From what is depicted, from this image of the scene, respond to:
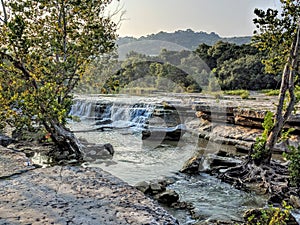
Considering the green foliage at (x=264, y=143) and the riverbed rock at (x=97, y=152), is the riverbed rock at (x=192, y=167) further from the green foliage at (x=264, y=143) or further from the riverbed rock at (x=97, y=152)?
the riverbed rock at (x=97, y=152)

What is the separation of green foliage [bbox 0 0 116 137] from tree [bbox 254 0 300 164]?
367 centimetres

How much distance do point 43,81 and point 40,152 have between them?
6.55 ft

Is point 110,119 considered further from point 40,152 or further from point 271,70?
point 271,70

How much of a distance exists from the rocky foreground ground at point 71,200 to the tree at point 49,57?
288 cm

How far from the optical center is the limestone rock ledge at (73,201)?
9.13 ft

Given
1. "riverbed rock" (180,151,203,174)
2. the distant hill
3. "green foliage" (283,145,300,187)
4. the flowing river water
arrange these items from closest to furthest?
the flowing river water < "green foliage" (283,145,300,187) < "riverbed rock" (180,151,203,174) < the distant hill

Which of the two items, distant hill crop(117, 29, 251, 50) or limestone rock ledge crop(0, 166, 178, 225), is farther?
distant hill crop(117, 29, 251, 50)

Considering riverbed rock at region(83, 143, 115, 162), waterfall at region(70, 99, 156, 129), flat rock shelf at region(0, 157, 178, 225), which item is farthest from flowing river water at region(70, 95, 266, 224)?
flat rock shelf at region(0, 157, 178, 225)

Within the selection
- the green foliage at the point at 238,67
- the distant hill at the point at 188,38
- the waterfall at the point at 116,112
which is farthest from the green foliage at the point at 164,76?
the distant hill at the point at 188,38

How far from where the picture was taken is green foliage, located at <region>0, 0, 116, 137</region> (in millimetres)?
6660

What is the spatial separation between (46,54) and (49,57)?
3.9 inches

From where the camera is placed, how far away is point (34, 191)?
3.41 m

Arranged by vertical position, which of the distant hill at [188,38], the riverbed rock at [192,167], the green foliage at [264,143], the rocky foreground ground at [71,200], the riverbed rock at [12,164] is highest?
the distant hill at [188,38]

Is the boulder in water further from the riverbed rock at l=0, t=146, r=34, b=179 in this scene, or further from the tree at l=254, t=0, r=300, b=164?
the riverbed rock at l=0, t=146, r=34, b=179
